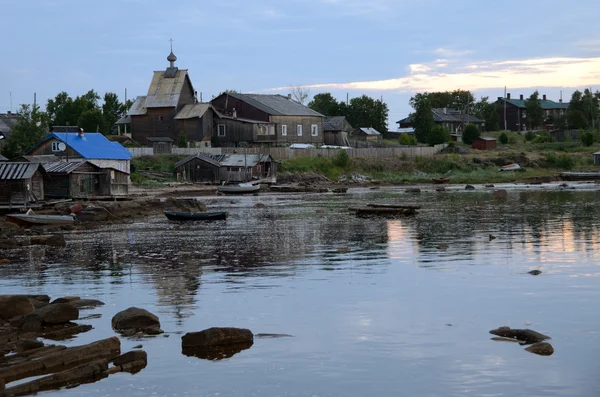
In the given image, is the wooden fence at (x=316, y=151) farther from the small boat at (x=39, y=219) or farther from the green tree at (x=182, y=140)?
the small boat at (x=39, y=219)

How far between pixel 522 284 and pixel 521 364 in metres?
9.42

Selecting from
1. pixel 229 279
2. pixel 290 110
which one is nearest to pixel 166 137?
pixel 290 110

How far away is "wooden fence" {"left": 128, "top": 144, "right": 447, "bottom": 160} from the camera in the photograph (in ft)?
323

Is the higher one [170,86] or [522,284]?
Answer: [170,86]

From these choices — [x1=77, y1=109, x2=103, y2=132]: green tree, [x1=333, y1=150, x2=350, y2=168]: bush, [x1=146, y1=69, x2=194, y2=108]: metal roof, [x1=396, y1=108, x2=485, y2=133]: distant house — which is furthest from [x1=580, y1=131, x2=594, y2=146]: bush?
[x1=77, y1=109, x2=103, y2=132]: green tree

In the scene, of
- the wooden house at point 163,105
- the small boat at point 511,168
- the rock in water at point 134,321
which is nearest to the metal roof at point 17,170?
the rock in water at point 134,321

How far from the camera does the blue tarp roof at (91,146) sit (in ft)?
235

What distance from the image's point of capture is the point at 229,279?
91.7 feet

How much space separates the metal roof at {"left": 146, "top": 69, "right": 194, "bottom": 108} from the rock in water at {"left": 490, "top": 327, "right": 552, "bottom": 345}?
87.6 meters

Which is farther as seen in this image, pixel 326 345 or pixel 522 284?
pixel 522 284

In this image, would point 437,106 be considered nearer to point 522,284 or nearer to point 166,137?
point 166,137

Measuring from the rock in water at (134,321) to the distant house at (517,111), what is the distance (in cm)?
14871

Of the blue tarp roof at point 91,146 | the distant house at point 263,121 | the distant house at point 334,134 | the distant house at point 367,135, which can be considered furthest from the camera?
the distant house at point 367,135

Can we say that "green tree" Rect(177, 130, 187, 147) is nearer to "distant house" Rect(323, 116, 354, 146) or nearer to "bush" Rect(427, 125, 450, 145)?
"distant house" Rect(323, 116, 354, 146)
